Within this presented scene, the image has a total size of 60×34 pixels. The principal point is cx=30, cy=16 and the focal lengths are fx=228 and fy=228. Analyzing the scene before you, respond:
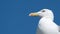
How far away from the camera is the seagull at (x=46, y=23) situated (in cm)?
416

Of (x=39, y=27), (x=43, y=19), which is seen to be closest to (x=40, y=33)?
(x=39, y=27)

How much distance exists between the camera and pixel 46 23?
4.33 m

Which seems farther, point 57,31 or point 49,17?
point 49,17

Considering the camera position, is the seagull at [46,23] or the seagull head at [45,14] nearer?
the seagull at [46,23]

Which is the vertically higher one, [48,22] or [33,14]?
[33,14]

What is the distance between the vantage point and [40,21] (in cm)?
437

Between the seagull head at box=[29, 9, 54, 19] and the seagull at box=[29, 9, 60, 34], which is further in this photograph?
the seagull head at box=[29, 9, 54, 19]

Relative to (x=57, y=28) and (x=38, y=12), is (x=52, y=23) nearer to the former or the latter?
(x=57, y=28)

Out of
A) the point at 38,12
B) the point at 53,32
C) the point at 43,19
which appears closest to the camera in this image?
the point at 53,32

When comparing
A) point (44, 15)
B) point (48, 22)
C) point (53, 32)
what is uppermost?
point (44, 15)

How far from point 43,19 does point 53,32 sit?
0.41 metres

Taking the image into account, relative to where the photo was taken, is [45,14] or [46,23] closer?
[46,23]

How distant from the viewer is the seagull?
4.16 meters

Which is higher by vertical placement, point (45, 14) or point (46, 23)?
point (45, 14)
